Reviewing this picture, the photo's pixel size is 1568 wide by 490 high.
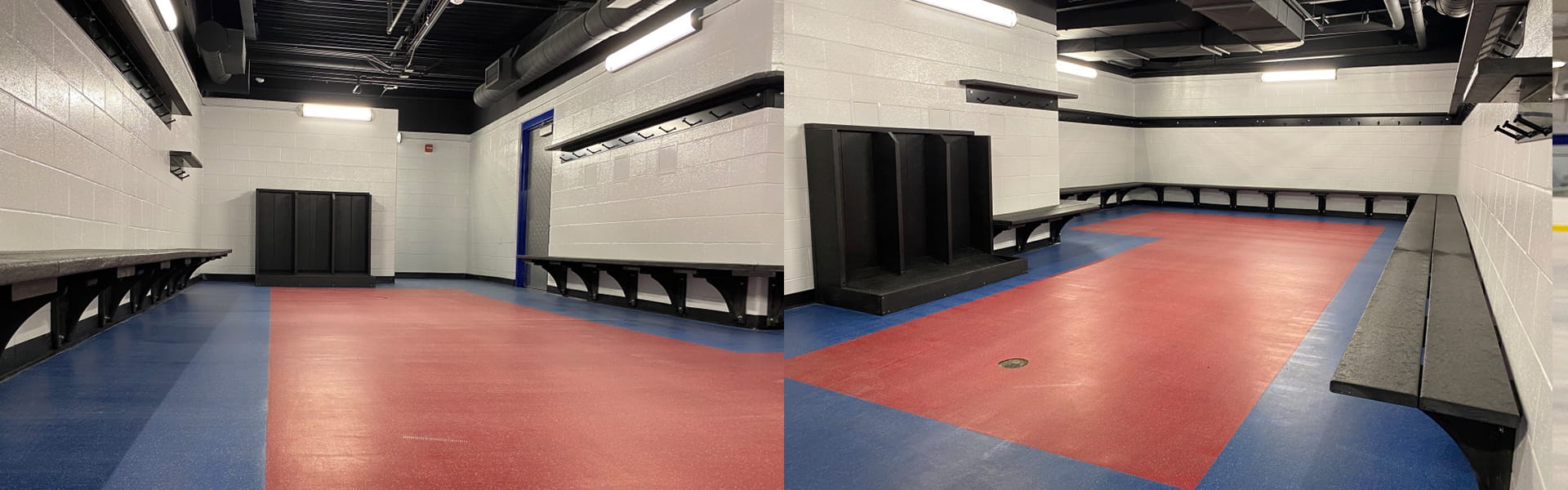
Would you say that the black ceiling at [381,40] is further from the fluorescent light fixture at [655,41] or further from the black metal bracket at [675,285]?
the black metal bracket at [675,285]

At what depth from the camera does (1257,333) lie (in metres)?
3.59

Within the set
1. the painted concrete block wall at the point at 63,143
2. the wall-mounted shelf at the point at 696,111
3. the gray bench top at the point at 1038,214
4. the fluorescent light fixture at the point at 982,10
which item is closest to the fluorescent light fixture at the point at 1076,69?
the gray bench top at the point at 1038,214

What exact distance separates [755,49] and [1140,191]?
9.76 meters

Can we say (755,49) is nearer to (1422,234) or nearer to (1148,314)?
(1148,314)

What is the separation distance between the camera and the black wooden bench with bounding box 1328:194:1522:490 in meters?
1.64

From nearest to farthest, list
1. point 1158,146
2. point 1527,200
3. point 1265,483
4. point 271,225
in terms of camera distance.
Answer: point 1527,200 → point 1265,483 → point 271,225 → point 1158,146

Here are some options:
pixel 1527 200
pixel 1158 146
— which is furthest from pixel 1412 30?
pixel 1527 200

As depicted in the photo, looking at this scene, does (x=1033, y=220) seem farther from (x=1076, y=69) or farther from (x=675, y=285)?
(x=1076, y=69)

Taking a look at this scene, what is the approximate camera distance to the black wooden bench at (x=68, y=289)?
2.28 meters

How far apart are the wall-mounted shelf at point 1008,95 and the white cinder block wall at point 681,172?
6.30ft

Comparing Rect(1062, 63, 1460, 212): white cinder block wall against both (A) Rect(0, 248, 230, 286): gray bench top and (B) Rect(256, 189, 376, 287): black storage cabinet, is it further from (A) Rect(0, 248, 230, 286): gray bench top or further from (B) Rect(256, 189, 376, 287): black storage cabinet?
(A) Rect(0, 248, 230, 286): gray bench top

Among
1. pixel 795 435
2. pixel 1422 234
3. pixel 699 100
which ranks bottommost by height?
pixel 795 435

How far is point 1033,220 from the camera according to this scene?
20.1 ft

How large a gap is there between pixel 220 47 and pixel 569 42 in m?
3.19
